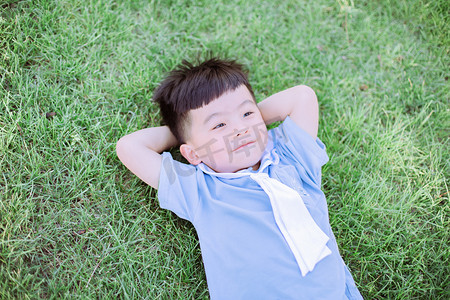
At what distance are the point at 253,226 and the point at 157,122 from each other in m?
1.07

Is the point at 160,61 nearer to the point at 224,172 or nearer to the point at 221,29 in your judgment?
the point at 221,29

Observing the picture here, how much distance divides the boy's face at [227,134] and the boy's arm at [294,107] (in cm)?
26

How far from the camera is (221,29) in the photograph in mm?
2887

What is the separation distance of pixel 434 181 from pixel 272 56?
1.55 metres

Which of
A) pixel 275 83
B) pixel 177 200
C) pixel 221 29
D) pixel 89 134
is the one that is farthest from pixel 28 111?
pixel 275 83

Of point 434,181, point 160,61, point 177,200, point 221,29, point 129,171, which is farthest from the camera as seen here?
point 221,29

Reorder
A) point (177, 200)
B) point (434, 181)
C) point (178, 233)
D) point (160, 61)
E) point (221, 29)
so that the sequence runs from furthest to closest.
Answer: point (221, 29) → point (160, 61) → point (434, 181) → point (178, 233) → point (177, 200)

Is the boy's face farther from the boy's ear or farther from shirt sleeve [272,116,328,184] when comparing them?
shirt sleeve [272,116,328,184]

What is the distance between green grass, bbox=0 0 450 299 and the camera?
2.06 metres

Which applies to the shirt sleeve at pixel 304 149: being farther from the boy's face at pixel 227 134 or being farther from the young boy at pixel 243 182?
the boy's face at pixel 227 134

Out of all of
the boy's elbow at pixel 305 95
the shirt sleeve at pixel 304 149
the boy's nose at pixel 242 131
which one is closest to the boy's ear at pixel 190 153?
the boy's nose at pixel 242 131

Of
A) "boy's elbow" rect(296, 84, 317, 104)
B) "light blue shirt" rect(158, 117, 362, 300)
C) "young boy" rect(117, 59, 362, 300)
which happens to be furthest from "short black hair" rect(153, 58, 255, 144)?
"boy's elbow" rect(296, 84, 317, 104)

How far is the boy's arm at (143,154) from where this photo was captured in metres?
2.06

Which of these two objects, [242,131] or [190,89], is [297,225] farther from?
[190,89]
